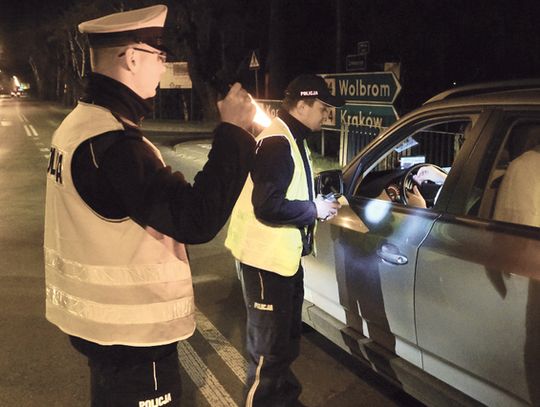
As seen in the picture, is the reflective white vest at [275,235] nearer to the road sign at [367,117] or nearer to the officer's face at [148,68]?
the officer's face at [148,68]

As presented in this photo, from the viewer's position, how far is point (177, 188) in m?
1.70

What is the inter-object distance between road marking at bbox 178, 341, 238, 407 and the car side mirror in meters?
1.37

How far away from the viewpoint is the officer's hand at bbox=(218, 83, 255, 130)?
179 centimetres

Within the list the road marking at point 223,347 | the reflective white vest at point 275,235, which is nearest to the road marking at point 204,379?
the road marking at point 223,347

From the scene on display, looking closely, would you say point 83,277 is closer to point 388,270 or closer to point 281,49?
point 388,270

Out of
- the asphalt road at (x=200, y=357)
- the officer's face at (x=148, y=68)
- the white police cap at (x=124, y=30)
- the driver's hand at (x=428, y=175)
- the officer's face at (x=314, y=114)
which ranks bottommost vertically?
the asphalt road at (x=200, y=357)

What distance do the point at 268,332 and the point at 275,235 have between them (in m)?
0.49

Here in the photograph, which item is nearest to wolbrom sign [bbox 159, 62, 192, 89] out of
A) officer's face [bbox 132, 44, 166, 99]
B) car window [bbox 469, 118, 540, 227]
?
car window [bbox 469, 118, 540, 227]

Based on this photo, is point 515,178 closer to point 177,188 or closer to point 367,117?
point 177,188

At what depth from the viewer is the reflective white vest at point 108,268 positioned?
5.93 feet

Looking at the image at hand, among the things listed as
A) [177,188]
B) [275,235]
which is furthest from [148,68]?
[275,235]

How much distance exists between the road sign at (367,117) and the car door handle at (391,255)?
6.66 m

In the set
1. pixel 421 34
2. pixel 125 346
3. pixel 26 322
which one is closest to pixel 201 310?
pixel 26 322

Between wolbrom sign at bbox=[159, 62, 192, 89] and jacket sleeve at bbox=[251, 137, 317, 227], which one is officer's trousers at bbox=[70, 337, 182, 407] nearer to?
jacket sleeve at bbox=[251, 137, 317, 227]
